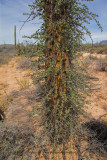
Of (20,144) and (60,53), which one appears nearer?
(60,53)

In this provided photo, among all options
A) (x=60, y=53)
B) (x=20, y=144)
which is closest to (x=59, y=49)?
(x=60, y=53)

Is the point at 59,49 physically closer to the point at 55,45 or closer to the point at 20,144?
the point at 55,45

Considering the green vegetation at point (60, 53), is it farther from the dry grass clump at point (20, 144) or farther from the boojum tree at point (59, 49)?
the dry grass clump at point (20, 144)

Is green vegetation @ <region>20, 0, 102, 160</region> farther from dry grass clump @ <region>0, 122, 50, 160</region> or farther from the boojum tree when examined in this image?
dry grass clump @ <region>0, 122, 50, 160</region>

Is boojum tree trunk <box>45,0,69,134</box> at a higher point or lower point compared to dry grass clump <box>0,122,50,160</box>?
higher

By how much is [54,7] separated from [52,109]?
149 centimetres

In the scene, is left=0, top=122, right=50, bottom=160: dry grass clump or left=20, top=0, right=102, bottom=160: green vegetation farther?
left=0, top=122, right=50, bottom=160: dry grass clump

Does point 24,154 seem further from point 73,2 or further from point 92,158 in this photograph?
point 73,2

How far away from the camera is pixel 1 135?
2.04 meters

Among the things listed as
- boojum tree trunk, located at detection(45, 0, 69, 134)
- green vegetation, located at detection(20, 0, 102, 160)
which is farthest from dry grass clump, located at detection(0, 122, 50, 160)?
boojum tree trunk, located at detection(45, 0, 69, 134)

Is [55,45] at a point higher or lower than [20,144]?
higher

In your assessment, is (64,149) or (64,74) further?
(64,149)

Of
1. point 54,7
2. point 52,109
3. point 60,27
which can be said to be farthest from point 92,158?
point 54,7

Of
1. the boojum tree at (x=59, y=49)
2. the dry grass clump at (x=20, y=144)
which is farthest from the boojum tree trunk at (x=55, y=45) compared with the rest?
the dry grass clump at (x=20, y=144)
